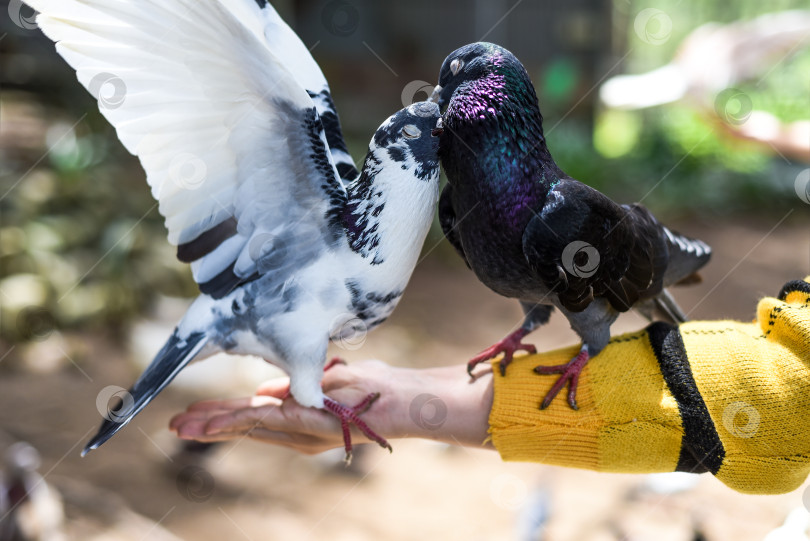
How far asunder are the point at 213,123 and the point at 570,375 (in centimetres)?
98

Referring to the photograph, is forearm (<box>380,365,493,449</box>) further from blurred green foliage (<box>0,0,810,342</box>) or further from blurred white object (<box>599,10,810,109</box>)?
blurred green foliage (<box>0,0,810,342</box>)

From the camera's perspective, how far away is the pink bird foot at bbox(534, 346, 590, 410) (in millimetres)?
1574

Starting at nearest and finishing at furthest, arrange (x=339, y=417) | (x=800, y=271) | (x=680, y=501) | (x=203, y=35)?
(x=203, y=35), (x=339, y=417), (x=680, y=501), (x=800, y=271)

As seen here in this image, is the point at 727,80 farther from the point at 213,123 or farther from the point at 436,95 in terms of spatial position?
the point at 213,123

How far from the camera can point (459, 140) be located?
141 cm

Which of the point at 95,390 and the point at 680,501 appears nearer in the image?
the point at 680,501

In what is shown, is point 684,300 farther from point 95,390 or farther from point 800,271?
point 95,390

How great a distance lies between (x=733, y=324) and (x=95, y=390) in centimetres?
375

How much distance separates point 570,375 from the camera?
5.23 ft

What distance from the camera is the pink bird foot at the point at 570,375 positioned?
1574 mm

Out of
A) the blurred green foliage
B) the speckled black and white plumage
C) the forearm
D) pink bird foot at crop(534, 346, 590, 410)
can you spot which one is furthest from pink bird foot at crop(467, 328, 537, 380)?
the blurred green foliage

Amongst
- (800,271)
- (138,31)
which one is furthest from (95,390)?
(800,271)

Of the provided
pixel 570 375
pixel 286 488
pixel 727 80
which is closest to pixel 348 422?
pixel 570 375

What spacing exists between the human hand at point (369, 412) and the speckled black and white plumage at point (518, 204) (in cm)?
42
